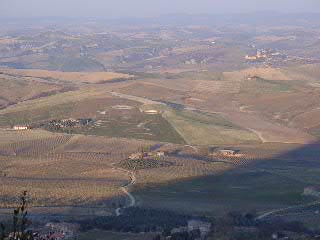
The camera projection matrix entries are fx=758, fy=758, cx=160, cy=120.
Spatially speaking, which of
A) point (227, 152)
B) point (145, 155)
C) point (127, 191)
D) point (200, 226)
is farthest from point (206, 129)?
point (200, 226)

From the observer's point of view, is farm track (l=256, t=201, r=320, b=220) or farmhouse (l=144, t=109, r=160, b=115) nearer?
farm track (l=256, t=201, r=320, b=220)

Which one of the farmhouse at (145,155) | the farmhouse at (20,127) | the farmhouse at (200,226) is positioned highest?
the farmhouse at (200,226)

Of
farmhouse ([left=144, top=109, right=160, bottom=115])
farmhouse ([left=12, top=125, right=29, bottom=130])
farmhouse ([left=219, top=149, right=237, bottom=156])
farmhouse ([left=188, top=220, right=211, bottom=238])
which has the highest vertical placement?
farmhouse ([left=188, top=220, right=211, bottom=238])

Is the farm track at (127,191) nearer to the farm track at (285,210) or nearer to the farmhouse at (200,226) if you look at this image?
the farmhouse at (200,226)

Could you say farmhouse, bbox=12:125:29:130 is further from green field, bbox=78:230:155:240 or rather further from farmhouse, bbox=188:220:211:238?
green field, bbox=78:230:155:240

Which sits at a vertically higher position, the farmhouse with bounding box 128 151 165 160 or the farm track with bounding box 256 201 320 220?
the farm track with bounding box 256 201 320 220

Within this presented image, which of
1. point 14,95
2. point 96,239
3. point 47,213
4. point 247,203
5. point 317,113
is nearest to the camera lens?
point 96,239

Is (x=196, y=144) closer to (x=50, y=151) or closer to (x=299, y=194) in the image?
(x=50, y=151)

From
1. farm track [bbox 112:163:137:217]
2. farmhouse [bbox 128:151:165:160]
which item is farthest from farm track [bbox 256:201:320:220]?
farmhouse [bbox 128:151:165:160]

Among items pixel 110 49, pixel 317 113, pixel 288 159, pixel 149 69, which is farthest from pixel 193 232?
pixel 110 49

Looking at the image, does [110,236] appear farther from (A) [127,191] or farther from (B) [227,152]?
(B) [227,152]

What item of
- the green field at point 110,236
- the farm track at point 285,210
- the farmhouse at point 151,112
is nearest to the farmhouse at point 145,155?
the farm track at point 285,210
